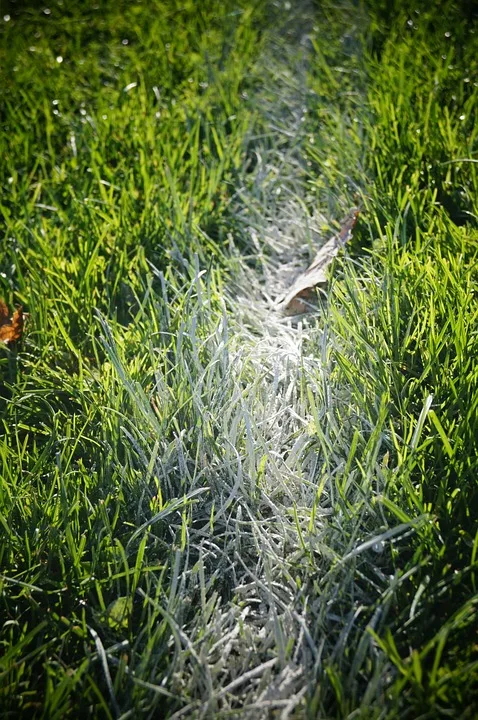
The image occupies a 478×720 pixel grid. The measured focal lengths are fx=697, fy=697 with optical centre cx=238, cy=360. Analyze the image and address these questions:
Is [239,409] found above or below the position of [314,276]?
below

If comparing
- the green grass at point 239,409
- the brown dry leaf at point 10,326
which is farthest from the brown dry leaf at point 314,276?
the brown dry leaf at point 10,326

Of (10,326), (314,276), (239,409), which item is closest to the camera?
(239,409)

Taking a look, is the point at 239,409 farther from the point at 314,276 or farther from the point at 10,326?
the point at 10,326

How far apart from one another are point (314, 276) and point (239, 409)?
2.25 feet

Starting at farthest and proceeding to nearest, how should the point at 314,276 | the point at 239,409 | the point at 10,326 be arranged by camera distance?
the point at 314,276 < the point at 10,326 < the point at 239,409

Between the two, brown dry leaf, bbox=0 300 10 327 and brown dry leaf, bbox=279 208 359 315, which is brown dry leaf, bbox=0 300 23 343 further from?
brown dry leaf, bbox=279 208 359 315

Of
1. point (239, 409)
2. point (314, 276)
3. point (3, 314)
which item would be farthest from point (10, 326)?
point (314, 276)

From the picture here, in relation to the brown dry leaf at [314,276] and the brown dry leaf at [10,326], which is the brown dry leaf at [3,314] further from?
the brown dry leaf at [314,276]

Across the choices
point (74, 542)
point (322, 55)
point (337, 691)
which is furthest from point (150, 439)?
point (322, 55)

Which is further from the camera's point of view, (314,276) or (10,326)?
(314,276)

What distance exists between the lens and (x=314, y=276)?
2279mm

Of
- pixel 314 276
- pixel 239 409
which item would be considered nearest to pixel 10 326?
pixel 239 409

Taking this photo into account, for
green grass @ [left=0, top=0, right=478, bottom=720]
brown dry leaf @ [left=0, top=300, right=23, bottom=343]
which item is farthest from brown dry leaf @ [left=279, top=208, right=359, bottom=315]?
brown dry leaf @ [left=0, top=300, right=23, bottom=343]

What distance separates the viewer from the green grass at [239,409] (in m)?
1.33
